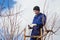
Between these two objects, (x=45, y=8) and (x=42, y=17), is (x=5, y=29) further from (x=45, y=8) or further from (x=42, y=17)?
(x=45, y=8)

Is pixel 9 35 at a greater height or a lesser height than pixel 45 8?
lesser

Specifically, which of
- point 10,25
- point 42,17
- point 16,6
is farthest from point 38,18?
point 16,6

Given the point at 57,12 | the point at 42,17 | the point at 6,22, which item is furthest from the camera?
the point at 57,12

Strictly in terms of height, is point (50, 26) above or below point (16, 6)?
below

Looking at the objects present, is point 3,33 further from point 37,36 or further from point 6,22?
point 37,36

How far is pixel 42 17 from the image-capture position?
328cm

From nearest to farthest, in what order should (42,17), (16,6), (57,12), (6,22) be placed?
(42,17), (6,22), (16,6), (57,12)

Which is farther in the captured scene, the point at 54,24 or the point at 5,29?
the point at 54,24

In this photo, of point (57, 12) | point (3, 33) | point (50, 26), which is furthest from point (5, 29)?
point (57, 12)

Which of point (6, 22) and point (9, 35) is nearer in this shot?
point (9, 35)

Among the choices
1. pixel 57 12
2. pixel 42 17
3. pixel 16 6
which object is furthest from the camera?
pixel 57 12

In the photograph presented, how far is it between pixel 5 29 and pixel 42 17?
0.57 metres

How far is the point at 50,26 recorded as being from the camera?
398 centimetres

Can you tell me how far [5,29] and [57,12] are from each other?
3.98 ft
